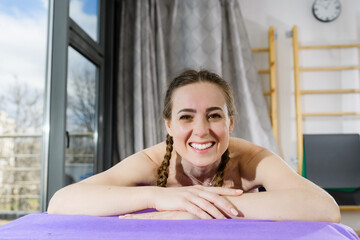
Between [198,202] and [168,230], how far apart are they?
282 mm

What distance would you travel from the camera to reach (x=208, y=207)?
0.88m

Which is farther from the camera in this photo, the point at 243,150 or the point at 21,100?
the point at 21,100

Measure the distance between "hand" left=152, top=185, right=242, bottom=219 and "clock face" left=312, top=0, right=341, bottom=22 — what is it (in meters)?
3.21

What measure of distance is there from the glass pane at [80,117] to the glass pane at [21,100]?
23 centimetres

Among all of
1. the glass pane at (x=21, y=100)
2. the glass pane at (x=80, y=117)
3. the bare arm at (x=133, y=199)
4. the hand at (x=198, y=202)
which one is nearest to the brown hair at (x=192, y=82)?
the bare arm at (x=133, y=199)

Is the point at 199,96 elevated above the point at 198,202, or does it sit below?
above

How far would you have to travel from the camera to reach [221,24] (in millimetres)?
3508

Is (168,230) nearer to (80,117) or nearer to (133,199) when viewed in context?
(133,199)

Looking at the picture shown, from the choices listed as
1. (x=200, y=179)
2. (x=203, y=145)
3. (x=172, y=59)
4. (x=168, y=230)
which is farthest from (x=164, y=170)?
(x=172, y=59)

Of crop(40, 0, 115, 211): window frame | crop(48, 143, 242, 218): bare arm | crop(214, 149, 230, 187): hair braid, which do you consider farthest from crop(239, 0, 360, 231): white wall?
crop(48, 143, 242, 218): bare arm

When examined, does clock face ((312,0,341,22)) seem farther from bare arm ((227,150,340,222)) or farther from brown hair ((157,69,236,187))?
bare arm ((227,150,340,222))

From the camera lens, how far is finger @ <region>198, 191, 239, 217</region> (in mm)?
890

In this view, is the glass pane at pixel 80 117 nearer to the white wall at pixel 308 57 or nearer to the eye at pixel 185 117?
the eye at pixel 185 117

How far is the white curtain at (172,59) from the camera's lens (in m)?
3.26
